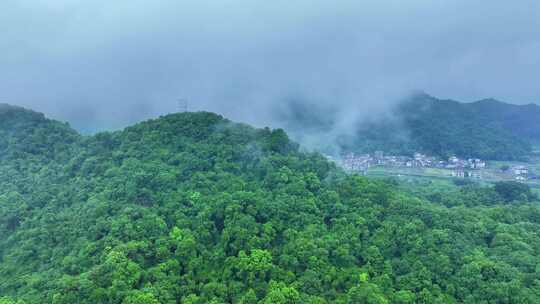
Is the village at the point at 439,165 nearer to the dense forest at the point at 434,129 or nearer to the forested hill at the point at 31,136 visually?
the dense forest at the point at 434,129

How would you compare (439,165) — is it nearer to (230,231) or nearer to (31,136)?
(230,231)

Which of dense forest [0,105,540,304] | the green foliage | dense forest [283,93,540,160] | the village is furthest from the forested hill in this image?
Answer: dense forest [283,93,540,160]

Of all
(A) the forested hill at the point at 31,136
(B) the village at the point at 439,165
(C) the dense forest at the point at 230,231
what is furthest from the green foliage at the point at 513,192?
(A) the forested hill at the point at 31,136

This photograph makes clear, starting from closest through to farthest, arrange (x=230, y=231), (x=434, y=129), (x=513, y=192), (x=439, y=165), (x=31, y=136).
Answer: (x=230, y=231) < (x=31, y=136) < (x=513, y=192) < (x=439, y=165) < (x=434, y=129)

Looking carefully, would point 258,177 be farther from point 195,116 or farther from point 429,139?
point 429,139

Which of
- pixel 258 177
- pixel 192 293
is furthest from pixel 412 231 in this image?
pixel 192 293

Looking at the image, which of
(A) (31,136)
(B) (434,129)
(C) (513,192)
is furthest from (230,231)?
(B) (434,129)
